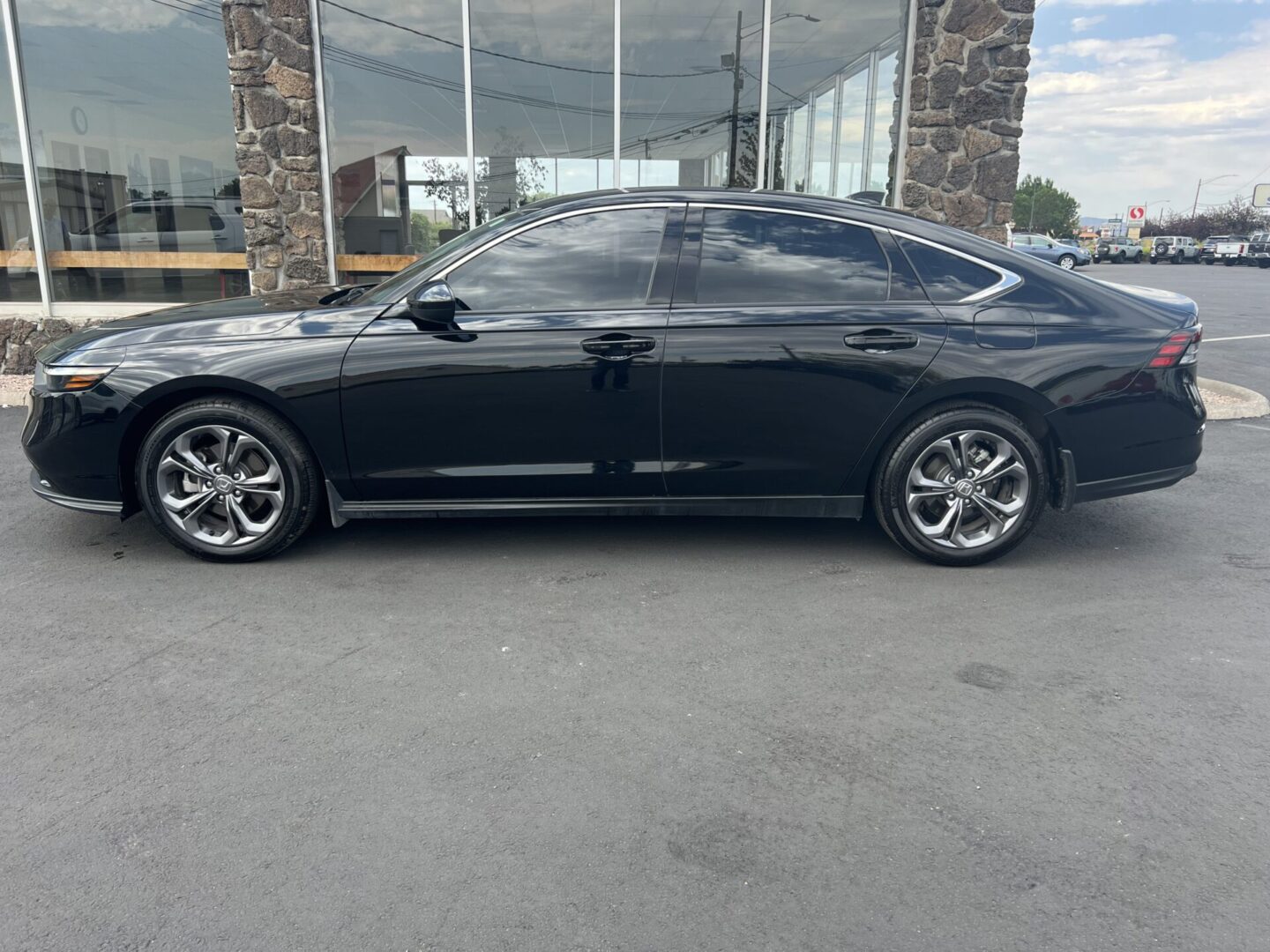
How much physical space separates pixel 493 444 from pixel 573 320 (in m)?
0.67

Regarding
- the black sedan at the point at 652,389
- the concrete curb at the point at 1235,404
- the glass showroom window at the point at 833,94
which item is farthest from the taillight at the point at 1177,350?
the glass showroom window at the point at 833,94

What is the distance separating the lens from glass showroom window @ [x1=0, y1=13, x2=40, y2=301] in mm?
9922

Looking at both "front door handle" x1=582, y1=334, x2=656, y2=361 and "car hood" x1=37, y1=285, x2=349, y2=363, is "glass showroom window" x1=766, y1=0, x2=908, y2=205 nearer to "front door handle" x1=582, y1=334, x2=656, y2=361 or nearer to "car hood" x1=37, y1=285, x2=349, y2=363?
"front door handle" x1=582, y1=334, x2=656, y2=361

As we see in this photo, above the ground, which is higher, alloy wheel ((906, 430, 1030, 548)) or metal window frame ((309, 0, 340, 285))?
metal window frame ((309, 0, 340, 285))

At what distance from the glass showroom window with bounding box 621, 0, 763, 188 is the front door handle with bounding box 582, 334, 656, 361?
615 centimetres

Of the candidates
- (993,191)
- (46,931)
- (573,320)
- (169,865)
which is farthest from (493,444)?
(993,191)

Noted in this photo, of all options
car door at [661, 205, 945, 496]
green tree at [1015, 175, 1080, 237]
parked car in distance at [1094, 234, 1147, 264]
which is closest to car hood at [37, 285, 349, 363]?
car door at [661, 205, 945, 496]

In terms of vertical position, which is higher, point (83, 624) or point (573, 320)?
point (573, 320)

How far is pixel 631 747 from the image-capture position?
9.72ft

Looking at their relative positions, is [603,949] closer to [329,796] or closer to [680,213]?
[329,796]

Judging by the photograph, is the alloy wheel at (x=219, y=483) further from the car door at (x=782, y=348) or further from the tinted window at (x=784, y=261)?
the tinted window at (x=784, y=261)

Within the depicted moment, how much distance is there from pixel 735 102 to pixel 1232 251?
54.2 m

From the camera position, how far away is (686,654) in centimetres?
358

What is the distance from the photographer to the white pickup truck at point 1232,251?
170 ft
